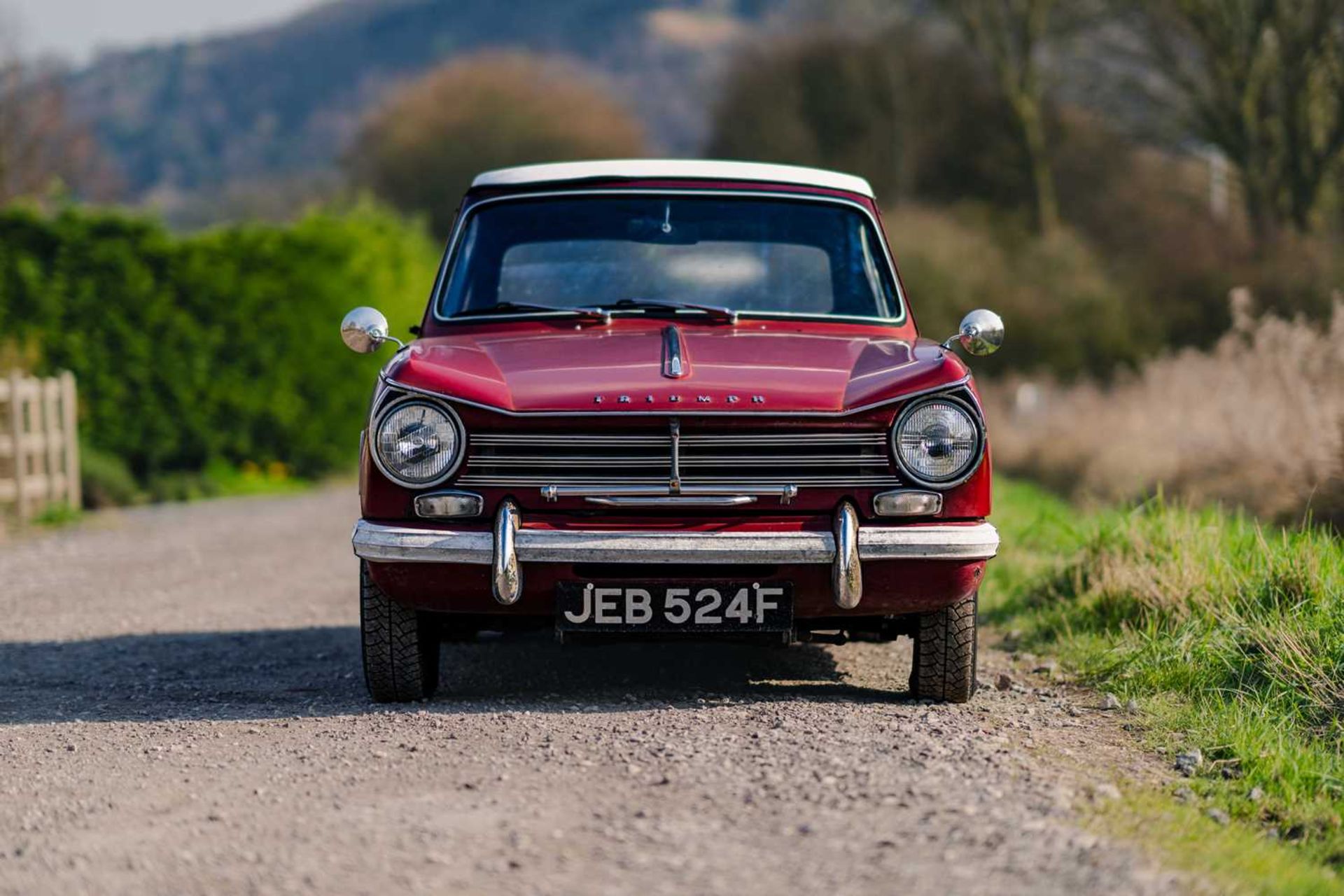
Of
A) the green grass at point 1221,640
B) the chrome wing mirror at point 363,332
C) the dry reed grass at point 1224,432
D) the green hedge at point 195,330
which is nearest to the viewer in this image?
the green grass at point 1221,640

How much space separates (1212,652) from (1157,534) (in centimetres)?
149

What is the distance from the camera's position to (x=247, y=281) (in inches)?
705

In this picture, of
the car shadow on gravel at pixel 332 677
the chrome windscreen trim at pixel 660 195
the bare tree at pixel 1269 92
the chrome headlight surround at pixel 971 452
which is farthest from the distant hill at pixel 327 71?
the chrome headlight surround at pixel 971 452

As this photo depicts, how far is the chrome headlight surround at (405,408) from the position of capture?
5277 millimetres

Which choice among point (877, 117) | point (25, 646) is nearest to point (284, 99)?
point (877, 117)

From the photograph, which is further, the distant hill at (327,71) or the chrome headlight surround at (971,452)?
the distant hill at (327,71)

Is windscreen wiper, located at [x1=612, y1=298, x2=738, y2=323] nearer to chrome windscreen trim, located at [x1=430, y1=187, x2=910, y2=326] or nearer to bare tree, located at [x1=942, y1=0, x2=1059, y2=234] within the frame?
Answer: chrome windscreen trim, located at [x1=430, y1=187, x2=910, y2=326]

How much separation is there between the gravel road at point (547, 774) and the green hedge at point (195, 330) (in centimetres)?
963

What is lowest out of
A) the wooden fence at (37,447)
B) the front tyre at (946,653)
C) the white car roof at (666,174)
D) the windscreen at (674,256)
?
the wooden fence at (37,447)

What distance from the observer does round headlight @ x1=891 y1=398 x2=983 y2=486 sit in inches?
209

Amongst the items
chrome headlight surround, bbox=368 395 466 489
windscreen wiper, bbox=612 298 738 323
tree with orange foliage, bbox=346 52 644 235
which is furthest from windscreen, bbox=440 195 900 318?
tree with orange foliage, bbox=346 52 644 235

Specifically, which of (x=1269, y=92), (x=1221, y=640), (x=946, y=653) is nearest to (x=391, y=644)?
(x=946, y=653)

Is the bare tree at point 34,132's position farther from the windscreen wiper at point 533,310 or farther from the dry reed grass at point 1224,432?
the windscreen wiper at point 533,310

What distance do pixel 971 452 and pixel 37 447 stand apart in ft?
35.5
